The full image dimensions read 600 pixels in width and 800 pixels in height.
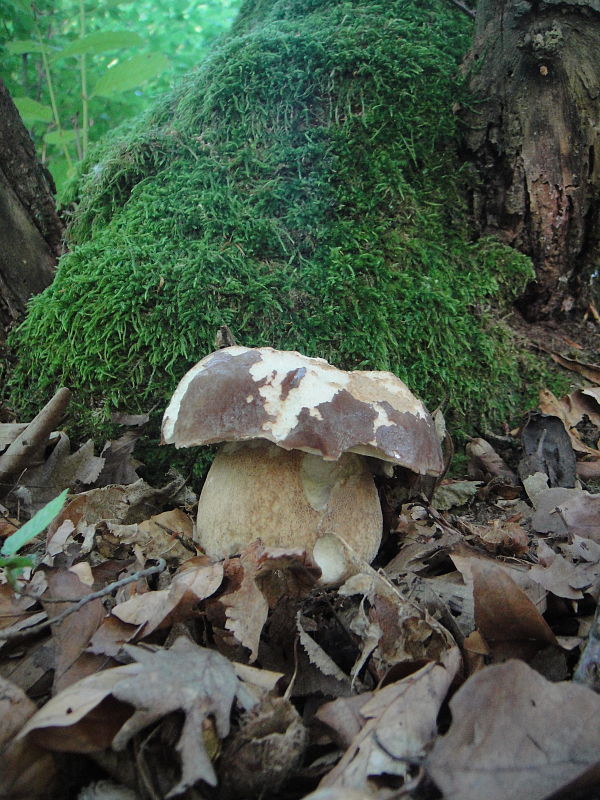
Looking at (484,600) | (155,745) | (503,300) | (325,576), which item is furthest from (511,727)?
(503,300)

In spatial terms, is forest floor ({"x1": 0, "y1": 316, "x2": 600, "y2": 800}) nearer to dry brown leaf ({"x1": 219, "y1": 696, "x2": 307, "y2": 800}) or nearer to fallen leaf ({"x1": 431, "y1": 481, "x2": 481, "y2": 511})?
dry brown leaf ({"x1": 219, "y1": 696, "x2": 307, "y2": 800})

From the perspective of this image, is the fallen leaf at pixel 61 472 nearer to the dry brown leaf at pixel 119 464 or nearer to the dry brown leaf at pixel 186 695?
the dry brown leaf at pixel 119 464

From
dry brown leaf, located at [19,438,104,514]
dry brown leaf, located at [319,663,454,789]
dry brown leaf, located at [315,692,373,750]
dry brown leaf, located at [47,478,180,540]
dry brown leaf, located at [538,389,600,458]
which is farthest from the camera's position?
dry brown leaf, located at [538,389,600,458]

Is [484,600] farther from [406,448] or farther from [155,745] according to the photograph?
[155,745]

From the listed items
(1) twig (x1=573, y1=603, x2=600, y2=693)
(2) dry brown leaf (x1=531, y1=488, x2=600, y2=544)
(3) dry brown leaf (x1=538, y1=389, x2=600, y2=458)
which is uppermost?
(1) twig (x1=573, y1=603, x2=600, y2=693)

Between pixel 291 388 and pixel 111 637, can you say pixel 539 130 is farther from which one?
pixel 111 637

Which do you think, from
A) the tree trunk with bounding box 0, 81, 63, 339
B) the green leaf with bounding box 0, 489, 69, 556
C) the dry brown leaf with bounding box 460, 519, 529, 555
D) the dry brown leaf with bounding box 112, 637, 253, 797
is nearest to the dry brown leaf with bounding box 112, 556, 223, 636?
the dry brown leaf with bounding box 112, 637, 253, 797

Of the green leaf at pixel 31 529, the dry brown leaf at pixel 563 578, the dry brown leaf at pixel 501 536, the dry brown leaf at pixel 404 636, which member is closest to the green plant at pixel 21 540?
the green leaf at pixel 31 529
